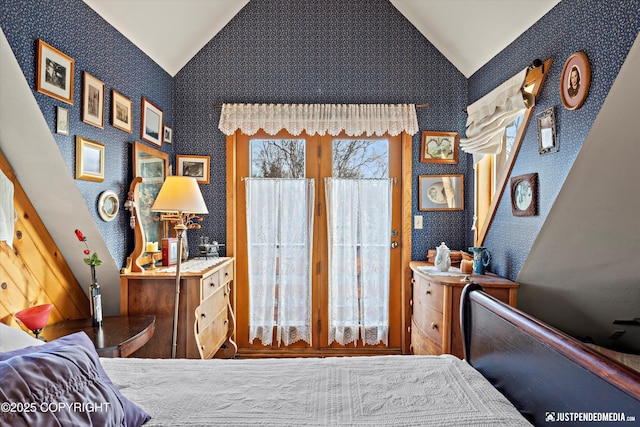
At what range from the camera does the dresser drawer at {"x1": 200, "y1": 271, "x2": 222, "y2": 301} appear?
2.60 meters

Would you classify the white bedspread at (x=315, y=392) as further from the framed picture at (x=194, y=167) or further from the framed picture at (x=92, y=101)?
the framed picture at (x=194, y=167)

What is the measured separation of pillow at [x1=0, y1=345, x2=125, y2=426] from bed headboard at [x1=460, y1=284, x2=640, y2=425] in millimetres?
1279

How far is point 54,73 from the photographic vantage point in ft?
6.22

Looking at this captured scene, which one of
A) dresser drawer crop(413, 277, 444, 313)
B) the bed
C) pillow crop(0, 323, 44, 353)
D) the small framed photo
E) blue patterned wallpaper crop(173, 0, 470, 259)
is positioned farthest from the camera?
blue patterned wallpaper crop(173, 0, 470, 259)

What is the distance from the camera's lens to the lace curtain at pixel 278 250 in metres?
3.42

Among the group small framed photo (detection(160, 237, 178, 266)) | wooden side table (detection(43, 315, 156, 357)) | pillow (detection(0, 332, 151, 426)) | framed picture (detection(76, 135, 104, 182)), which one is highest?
framed picture (detection(76, 135, 104, 182))

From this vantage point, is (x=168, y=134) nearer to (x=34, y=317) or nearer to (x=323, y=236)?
(x=323, y=236)

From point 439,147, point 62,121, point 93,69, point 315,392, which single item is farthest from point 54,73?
point 439,147

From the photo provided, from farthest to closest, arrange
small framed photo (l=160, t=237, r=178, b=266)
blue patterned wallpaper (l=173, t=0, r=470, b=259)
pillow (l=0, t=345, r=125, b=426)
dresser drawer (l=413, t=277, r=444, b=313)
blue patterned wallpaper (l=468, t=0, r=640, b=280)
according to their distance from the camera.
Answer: blue patterned wallpaper (l=173, t=0, r=470, b=259) → small framed photo (l=160, t=237, r=178, b=266) → dresser drawer (l=413, t=277, r=444, b=313) → blue patterned wallpaper (l=468, t=0, r=640, b=280) → pillow (l=0, t=345, r=125, b=426)

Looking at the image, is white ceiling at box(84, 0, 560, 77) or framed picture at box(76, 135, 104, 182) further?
white ceiling at box(84, 0, 560, 77)

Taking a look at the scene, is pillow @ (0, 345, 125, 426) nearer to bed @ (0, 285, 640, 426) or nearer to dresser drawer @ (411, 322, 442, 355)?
bed @ (0, 285, 640, 426)

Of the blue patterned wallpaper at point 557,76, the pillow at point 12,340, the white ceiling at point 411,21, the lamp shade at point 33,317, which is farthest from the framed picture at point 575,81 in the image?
the lamp shade at point 33,317

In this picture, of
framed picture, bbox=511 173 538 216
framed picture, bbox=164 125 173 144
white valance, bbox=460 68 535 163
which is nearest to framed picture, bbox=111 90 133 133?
framed picture, bbox=164 125 173 144

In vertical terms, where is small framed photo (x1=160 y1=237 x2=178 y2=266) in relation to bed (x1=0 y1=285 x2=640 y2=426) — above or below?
above
